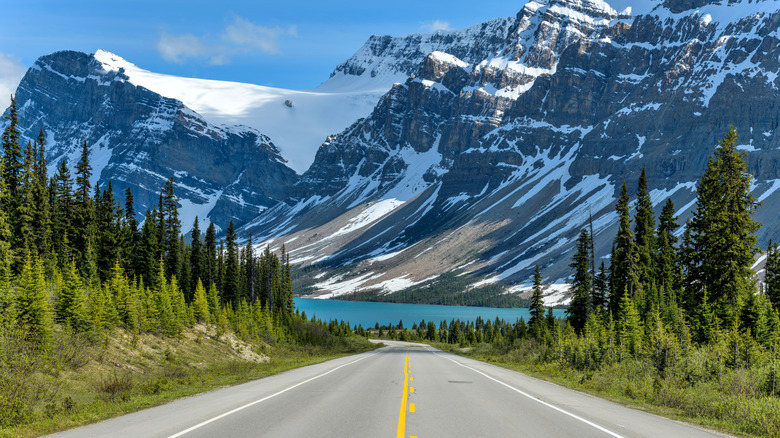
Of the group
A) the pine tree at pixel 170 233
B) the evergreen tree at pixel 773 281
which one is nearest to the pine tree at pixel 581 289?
the evergreen tree at pixel 773 281

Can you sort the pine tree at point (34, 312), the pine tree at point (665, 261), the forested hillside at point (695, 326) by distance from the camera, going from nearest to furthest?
1. the forested hillside at point (695, 326)
2. the pine tree at point (34, 312)
3. the pine tree at point (665, 261)

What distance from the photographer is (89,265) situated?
51562 mm

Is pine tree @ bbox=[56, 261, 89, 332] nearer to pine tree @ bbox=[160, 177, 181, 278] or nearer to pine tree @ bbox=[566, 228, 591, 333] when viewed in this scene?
pine tree @ bbox=[160, 177, 181, 278]

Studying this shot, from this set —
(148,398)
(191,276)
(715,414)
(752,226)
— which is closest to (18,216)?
(191,276)

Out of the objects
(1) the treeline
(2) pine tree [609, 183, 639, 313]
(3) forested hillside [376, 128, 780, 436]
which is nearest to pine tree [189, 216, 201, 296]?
(1) the treeline

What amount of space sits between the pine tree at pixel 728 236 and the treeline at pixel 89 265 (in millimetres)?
34685

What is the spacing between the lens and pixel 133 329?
34.7 metres

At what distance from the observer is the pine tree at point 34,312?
76.9 feet

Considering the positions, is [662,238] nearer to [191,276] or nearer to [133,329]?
[133,329]

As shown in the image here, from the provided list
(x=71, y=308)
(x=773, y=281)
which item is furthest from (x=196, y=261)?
(x=773, y=281)

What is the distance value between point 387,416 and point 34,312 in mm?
17645

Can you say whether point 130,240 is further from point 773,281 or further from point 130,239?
point 773,281

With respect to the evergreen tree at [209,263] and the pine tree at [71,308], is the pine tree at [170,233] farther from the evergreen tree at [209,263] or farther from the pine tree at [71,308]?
the pine tree at [71,308]

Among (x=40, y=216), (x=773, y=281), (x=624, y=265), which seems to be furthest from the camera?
(x=40, y=216)
